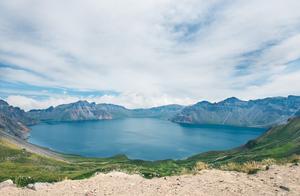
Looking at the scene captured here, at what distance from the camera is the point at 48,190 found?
15477 millimetres

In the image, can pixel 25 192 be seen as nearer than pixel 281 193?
No

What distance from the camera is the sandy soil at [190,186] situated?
14.2m

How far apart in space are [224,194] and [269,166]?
860 cm

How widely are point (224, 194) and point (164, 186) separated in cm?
337

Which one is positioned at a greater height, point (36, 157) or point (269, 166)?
point (269, 166)

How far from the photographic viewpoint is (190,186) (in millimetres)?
15289

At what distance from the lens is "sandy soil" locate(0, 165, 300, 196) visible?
14.2m

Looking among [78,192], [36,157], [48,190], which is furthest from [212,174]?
[36,157]

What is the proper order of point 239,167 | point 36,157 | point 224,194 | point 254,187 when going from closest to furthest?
point 224,194
point 254,187
point 239,167
point 36,157

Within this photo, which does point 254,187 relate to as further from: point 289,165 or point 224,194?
point 289,165

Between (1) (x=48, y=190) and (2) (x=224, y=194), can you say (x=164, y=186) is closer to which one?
(2) (x=224, y=194)

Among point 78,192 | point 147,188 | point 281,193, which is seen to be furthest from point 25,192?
point 281,193

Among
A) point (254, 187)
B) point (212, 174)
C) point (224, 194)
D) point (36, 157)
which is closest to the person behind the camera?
point (224, 194)

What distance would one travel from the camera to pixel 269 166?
67.3ft
